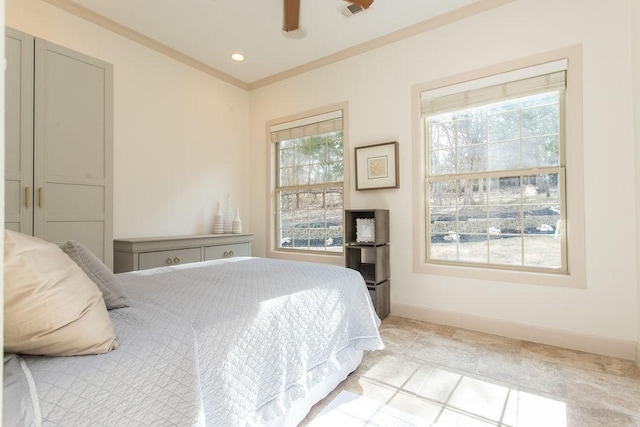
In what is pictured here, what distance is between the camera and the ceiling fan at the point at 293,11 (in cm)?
241

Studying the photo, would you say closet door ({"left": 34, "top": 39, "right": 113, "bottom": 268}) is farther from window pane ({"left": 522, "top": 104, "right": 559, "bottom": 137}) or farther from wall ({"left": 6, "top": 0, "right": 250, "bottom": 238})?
window pane ({"left": 522, "top": 104, "right": 559, "bottom": 137})

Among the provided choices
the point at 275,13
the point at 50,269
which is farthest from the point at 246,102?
the point at 50,269

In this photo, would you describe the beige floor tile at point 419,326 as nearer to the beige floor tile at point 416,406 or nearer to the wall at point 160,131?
the beige floor tile at point 416,406

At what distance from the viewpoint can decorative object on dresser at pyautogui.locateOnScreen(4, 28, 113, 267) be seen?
6.93 ft

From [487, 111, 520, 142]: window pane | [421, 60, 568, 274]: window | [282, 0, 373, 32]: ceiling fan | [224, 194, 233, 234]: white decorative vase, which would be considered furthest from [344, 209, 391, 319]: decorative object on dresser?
[282, 0, 373, 32]: ceiling fan

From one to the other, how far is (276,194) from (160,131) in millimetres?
1579

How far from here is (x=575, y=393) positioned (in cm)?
178

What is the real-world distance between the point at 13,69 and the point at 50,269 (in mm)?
2164

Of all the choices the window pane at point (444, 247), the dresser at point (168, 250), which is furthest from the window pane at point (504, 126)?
the dresser at point (168, 250)

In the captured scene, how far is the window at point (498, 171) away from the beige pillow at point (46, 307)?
285 centimetres

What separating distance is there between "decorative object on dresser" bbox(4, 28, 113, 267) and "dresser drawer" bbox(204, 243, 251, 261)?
0.99 m

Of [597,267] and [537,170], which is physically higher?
[537,170]

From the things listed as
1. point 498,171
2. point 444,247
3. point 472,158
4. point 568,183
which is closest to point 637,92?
point 568,183

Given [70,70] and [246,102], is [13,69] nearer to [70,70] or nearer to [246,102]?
[70,70]
